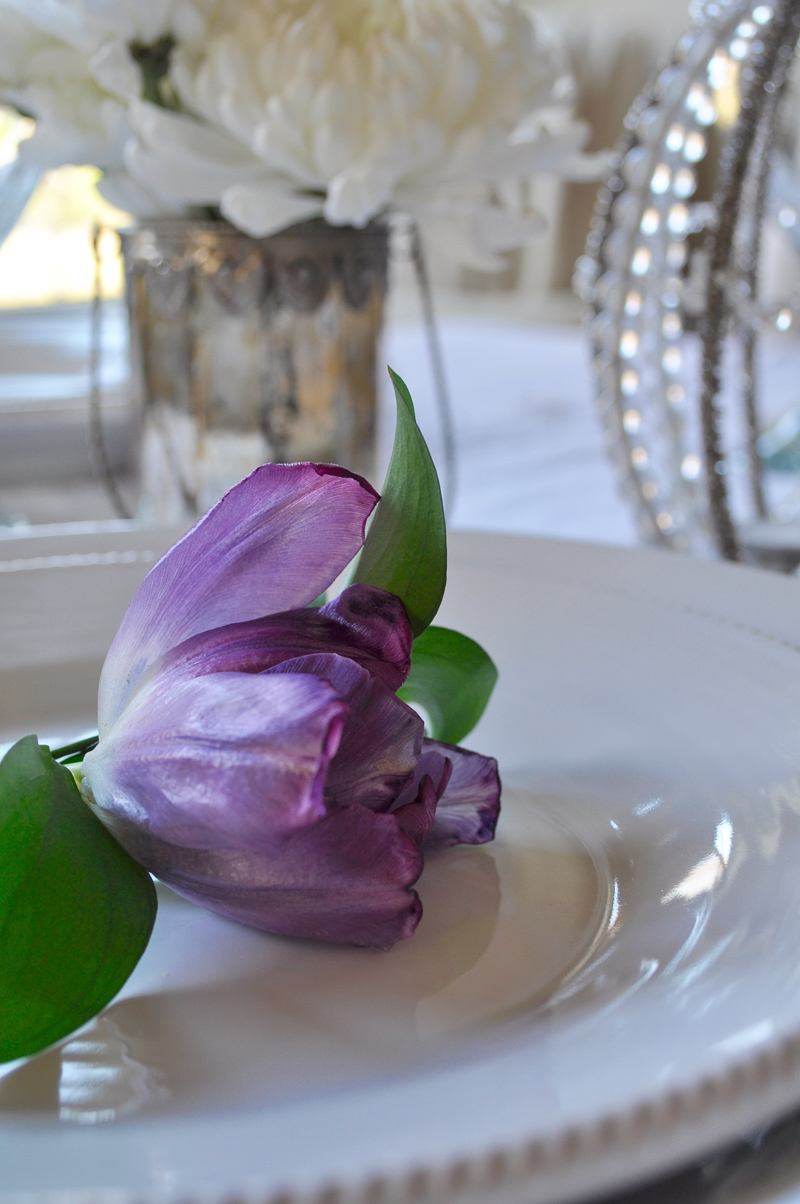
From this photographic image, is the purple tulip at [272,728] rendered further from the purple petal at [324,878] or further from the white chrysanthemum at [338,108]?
the white chrysanthemum at [338,108]

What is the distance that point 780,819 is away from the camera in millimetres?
191

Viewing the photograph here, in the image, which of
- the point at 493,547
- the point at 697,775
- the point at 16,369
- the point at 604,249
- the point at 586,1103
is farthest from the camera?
the point at 16,369

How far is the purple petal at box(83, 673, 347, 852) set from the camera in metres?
0.14

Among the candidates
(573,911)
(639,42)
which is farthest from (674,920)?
(639,42)

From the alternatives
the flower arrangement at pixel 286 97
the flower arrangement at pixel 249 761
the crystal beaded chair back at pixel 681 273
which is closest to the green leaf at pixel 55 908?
the flower arrangement at pixel 249 761

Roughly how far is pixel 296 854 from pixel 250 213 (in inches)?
10.9

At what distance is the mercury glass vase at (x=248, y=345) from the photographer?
1.42ft

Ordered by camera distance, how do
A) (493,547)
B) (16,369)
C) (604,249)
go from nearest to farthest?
1. (493,547)
2. (604,249)
3. (16,369)

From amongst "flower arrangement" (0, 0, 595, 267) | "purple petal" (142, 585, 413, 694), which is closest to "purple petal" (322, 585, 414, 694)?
"purple petal" (142, 585, 413, 694)

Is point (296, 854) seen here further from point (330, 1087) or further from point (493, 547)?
point (493, 547)

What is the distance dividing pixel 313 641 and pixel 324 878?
0.11 ft

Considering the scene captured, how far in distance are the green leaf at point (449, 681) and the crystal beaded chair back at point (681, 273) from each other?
282 millimetres

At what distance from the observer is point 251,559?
0.57 feet

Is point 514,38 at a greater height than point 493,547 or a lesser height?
greater
